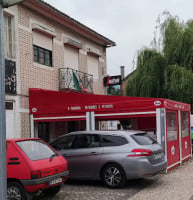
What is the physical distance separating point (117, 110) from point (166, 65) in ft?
30.9

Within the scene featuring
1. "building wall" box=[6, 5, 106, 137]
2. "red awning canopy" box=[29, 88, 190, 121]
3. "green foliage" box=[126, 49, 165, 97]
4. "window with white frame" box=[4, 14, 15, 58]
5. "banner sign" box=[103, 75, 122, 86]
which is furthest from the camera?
"green foliage" box=[126, 49, 165, 97]

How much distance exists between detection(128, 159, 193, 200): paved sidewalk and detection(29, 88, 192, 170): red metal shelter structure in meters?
1.04

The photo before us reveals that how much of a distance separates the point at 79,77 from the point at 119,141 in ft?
27.7

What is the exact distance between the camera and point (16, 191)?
7.38m

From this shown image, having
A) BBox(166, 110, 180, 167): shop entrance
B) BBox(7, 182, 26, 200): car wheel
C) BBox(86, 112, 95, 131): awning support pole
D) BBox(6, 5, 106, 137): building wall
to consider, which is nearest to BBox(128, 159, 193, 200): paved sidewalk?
BBox(166, 110, 180, 167): shop entrance

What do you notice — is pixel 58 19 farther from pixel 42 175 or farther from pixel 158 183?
pixel 42 175

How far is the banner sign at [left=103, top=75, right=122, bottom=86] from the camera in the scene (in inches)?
765

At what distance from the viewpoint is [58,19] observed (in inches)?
652

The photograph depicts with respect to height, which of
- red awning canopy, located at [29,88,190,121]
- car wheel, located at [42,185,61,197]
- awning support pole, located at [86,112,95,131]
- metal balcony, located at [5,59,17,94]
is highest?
metal balcony, located at [5,59,17,94]

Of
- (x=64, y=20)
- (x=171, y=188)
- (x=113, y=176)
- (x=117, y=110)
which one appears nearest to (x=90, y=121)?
(x=117, y=110)

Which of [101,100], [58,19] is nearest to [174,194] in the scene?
[101,100]

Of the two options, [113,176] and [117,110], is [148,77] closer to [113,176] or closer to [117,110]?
[117,110]

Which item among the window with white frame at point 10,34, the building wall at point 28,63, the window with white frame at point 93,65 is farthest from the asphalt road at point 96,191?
the window with white frame at point 93,65

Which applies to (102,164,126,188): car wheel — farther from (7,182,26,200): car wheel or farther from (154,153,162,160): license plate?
(7,182,26,200): car wheel
